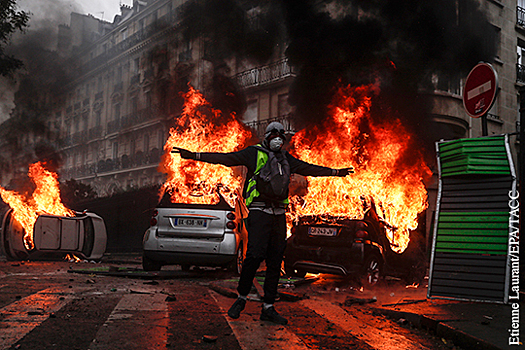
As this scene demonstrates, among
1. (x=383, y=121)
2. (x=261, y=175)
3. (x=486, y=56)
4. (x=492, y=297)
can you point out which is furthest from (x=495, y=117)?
(x=261, y=175)

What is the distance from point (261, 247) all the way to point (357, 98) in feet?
31.6

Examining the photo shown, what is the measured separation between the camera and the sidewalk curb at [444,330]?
14.9ft

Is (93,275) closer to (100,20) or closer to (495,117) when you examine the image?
(495,117)

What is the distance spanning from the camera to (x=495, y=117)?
82.7 ft

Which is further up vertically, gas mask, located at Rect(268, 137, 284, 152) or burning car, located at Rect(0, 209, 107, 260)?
Result: gas mask, located at Rect(268, 137, 284, 152)

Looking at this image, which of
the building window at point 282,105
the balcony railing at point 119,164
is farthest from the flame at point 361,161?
the balcony railing at point 119,164

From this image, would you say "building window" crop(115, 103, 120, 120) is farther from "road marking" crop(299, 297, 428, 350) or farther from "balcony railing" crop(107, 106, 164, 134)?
"road marking" crop(299, 297, 428, 350)

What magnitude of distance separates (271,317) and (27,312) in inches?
92.3

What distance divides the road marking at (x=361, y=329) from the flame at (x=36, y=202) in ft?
30.5

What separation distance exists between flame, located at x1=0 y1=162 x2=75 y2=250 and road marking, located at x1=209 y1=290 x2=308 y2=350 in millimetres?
9828

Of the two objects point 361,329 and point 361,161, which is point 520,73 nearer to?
point 361,161


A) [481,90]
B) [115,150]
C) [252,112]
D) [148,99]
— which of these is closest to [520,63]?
[252,112]

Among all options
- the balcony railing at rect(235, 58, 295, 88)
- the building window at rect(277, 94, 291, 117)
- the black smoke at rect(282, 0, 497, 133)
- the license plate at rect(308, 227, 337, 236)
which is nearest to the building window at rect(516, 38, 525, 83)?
the balcony railing at rect(235, 58, 295, 88)

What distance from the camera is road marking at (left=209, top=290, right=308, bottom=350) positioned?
423 centimetres
